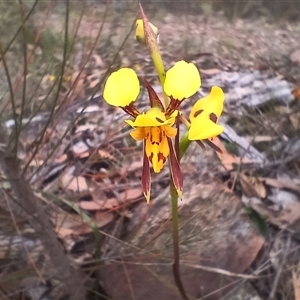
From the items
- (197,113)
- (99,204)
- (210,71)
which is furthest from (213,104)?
(210,71)

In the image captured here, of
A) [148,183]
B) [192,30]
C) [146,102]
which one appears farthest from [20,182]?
[192,30]

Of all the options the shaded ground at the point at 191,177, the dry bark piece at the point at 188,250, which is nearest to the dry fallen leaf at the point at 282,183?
the shaded ground at the point at 191,177

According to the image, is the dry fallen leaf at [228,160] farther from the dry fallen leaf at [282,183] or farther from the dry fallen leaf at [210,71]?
the dry fallen leaf at [210,71]

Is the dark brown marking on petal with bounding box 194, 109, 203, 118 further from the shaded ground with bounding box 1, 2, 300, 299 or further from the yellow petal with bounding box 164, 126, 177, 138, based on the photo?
the shaded ground with bounding box 1, 2, 300, 299

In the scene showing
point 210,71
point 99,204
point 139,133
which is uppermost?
point 139,133

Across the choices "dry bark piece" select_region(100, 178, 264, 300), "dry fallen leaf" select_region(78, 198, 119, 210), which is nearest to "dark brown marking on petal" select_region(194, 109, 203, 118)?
"dry bark piece" select_region(100, 178, 264, 300)

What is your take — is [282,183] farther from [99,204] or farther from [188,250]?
[99,204]
